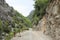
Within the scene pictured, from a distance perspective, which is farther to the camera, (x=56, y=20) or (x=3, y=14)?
(x=3, y=14)

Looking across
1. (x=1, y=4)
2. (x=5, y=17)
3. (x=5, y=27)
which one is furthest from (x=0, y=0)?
(x=5, y=27)

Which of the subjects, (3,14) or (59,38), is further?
(3,14)

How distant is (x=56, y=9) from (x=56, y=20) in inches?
60.8

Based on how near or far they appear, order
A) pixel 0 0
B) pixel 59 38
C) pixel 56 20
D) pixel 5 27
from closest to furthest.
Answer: pixel 59 38 < pixel 56 20 < pixel 5 27 < pixel 0 0

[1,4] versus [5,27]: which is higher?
[1,4]

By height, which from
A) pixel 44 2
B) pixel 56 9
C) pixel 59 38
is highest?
pixel 44 2

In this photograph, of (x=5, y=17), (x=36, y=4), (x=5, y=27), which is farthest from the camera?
(x=5, y=17)

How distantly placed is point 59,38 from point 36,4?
24657 millimetres

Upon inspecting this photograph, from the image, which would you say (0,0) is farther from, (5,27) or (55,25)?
(55,25)

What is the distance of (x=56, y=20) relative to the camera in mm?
23203

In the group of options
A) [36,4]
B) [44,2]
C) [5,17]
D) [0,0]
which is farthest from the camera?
[0,0]

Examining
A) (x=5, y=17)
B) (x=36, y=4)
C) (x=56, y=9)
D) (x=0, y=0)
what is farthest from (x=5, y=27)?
(x=56, y=9)

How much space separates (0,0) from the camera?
90188 millimetres

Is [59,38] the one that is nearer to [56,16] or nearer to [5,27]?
[56,16]
